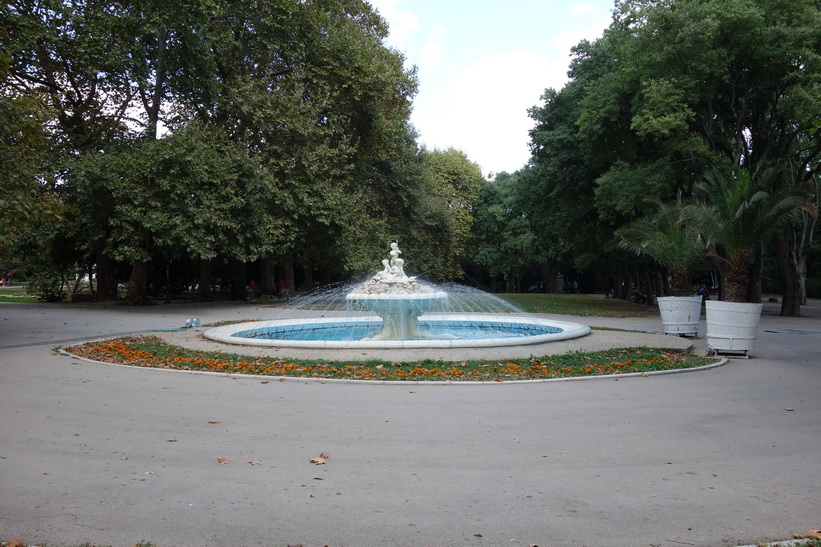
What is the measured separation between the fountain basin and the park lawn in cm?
137

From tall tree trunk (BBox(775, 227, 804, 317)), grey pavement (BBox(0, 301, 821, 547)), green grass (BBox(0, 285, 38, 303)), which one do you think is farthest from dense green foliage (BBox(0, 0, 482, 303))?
tall tree trunk (BBox(775, 227, 804, 317))

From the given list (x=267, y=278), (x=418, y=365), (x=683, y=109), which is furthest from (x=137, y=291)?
(x=683, y=109)

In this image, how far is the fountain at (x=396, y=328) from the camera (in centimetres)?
1264

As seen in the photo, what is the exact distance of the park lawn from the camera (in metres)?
9.81

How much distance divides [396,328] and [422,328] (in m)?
3.82

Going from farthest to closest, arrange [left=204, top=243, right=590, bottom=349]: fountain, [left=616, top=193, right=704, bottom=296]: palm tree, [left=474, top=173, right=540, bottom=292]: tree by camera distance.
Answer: [left=474, top=173, right=540, bottom=292]: tree < [left=616, top=193, right=704, bottom=296]: palm tree < [left=204, top=243, right=590, bottom=349]: fountain

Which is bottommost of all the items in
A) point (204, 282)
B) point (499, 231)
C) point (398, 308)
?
point (398, 308)

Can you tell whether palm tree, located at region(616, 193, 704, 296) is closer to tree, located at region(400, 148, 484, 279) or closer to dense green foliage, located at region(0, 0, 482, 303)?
dense green foliage, located at region(0, 0, 482, 303)

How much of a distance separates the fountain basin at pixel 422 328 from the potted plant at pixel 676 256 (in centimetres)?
265

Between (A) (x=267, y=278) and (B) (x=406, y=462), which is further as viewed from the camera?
(A) (x=267, y=278)

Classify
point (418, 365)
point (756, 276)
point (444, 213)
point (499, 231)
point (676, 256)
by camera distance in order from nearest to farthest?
point (418, 365) < point (676, 256) < point (756, 276) < point (444, 213) < point (499, 231)

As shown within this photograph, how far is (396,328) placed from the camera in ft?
50.3

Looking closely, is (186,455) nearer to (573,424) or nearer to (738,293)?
(573,424)

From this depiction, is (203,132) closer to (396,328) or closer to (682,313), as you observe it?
(396,328)
